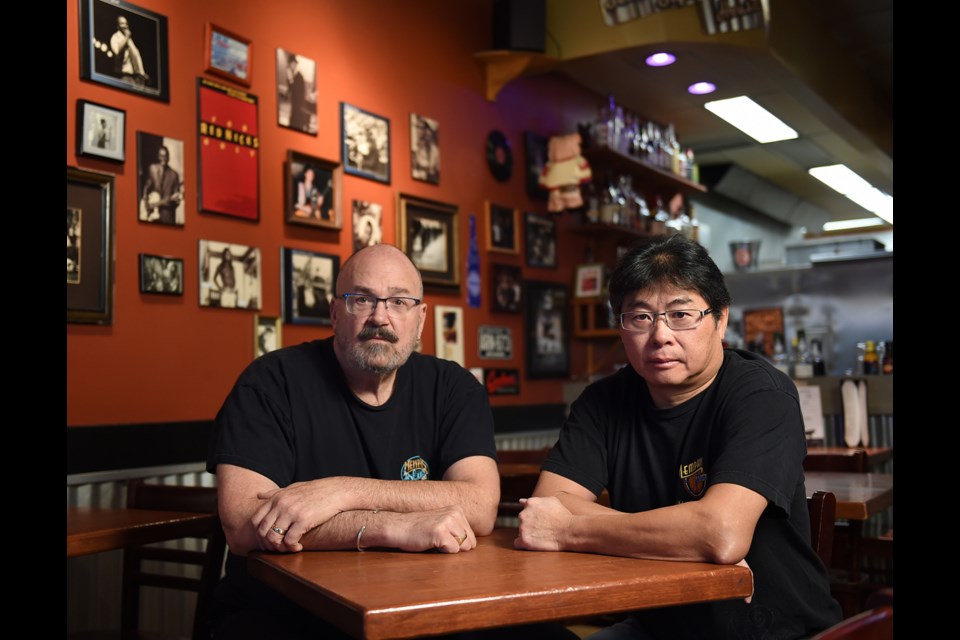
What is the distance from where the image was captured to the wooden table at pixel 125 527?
2176 millimetres

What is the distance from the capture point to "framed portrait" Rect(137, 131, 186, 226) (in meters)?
3.45

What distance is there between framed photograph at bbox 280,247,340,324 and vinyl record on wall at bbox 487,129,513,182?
1.61m

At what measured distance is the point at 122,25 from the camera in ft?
11.2

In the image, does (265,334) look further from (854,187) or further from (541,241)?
(854,187)

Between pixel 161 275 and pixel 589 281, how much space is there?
10.8ft

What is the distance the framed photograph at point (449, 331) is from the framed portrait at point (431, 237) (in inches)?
6.2

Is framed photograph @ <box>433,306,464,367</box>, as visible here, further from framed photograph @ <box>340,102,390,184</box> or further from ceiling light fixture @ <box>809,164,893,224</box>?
ceiling light fixture @ <box>809,164,893,224</box>

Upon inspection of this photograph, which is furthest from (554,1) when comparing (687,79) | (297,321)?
(297,321)

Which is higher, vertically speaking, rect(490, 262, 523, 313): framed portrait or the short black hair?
rect(490, 262, 523, 313): framed portrait

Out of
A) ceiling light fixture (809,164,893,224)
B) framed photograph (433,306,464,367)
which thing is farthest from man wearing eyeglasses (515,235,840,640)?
ceiling light fixture (809,164,893,224)

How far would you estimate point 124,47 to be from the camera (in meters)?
3.40

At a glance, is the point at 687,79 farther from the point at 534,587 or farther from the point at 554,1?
the point at 534,587
